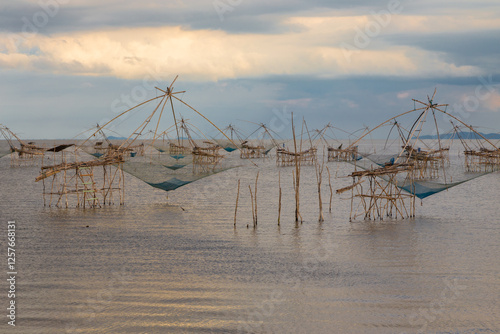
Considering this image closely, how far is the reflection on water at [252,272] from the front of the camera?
4.10 metres

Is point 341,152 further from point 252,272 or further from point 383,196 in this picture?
point 252,272

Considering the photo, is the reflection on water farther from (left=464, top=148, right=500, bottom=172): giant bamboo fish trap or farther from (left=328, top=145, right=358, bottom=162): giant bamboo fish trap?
(left=328, top=145, right=358, bottom=162): giant bamboo fish trap

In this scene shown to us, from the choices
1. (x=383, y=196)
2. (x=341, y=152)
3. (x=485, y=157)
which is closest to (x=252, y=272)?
(x=383, y=196)

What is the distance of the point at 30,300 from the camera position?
4.48 m

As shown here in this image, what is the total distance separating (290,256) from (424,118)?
4684 mm

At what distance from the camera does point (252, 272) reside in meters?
5.44

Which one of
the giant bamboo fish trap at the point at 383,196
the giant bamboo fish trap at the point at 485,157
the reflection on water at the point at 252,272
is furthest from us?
the giant bamboo fish trap at the point at 485,157

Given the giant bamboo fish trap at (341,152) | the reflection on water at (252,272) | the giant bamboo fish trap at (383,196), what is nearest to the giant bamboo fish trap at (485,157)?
the giant bamboo fish trap at (341,152)

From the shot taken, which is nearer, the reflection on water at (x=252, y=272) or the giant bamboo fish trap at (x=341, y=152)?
the reflection on water at (x=252, y=272)

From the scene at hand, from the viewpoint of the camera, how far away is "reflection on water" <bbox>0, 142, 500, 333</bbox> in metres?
4.10

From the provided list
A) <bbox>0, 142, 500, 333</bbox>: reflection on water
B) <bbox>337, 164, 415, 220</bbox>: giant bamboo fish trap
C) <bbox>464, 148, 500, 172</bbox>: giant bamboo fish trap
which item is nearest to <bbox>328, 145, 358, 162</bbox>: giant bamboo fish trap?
<bbox>464, 148, 500, 172</bbox>: giant bamboo fish trap

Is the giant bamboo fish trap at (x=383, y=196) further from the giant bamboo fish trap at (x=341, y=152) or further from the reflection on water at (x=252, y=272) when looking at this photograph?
the giant bamboo fish trap at (x=341, y=152)

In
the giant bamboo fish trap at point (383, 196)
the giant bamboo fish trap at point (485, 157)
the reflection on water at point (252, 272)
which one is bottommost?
the reflection on water at point (252, 272)

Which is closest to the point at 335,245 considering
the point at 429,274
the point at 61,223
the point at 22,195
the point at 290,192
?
the point at 429,274
